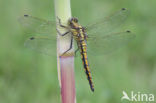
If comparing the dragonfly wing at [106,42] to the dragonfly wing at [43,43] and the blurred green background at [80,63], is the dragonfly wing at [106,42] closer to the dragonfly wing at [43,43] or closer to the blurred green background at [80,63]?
the dragonfly wing at [43,43]

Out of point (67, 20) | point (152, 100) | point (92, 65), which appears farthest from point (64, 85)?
point (92, 65)

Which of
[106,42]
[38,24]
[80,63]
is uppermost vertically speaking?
[38,24]

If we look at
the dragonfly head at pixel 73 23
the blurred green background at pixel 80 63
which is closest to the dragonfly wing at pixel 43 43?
the dragonfly head at pixel 73 23

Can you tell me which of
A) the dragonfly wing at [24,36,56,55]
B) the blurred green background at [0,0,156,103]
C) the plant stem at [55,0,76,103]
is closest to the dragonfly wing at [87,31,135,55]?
the dragonfly wing at [24,36,56,55]

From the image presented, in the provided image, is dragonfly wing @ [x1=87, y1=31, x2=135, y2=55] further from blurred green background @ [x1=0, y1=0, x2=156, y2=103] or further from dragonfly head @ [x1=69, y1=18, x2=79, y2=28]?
blurred green background @ [x1=0, y1=0, x2=156, y2=103]

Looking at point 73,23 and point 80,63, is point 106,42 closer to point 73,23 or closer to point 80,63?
point 73,23

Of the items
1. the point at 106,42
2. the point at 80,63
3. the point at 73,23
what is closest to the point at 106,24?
the point at 106,42
